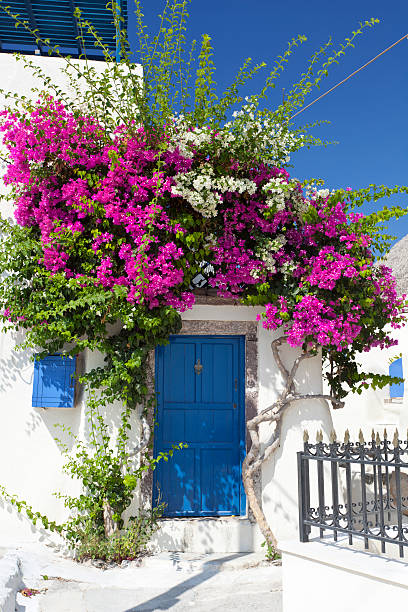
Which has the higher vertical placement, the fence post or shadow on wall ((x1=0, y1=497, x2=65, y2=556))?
the fence post

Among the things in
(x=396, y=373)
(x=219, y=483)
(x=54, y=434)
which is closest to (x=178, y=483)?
(x=219, y=483)

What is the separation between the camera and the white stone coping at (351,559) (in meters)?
2.88

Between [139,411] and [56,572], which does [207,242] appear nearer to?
[139,411]

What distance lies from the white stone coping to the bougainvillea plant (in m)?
2.45

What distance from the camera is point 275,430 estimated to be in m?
6.02

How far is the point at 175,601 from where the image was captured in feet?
14.8

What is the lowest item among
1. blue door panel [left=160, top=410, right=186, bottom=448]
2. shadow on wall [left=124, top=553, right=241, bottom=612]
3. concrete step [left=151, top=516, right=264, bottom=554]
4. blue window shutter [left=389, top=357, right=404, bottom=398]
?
shadow on wall [left=124, top=553, right=241, bottom=612]

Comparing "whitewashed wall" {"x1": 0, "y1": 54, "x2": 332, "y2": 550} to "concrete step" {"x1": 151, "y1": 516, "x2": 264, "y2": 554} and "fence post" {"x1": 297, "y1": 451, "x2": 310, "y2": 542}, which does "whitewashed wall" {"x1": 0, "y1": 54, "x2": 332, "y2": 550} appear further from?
"fence post" {"x1": 297, "y1": 451, "x2": 310, "y2": 542}

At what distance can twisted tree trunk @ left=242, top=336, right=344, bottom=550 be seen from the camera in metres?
5.78

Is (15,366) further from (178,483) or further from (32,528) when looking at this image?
(178,483)

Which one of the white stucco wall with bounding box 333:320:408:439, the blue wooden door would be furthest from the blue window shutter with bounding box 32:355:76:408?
the white stucco wall with bounding box 333:320:408:439

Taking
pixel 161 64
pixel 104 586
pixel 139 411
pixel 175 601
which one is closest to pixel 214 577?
pixel 175 601

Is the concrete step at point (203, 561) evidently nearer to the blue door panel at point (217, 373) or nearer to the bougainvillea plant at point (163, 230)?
the bougainvillea plant at point (163, 230)

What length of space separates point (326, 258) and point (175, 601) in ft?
11.5
